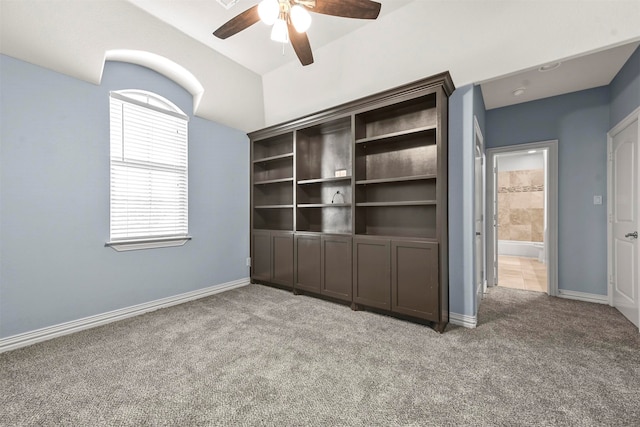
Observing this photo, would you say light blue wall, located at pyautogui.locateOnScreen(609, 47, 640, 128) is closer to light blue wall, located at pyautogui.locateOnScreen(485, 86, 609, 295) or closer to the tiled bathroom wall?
light blue wall, located at pyautogui.locateOnScreen(485, 86, 609, 295)

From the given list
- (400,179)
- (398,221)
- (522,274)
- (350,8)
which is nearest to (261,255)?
(398,221)

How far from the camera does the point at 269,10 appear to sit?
1.69m

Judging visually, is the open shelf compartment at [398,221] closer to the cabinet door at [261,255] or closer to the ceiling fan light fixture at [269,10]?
the cabinet door at [261,255]

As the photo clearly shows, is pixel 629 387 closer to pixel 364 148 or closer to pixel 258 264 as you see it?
pixel 364 148

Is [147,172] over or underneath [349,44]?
underneath

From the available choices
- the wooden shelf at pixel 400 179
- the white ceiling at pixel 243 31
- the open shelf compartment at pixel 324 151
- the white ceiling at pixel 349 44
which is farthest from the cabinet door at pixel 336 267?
the white ceiling at pixel 243 31

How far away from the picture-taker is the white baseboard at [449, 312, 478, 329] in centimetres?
263

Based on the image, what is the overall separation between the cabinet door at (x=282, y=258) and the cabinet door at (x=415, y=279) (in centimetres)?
153

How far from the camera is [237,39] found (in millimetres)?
3109

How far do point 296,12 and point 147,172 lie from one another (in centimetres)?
247

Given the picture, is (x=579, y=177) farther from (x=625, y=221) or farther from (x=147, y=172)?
(x=147, y=172)

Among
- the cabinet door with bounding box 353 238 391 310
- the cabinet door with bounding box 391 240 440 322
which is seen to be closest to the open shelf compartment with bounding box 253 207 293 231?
the cabinet door with bounding box 353 238 391 310

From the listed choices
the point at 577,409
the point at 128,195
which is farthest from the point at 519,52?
the point at 128,195

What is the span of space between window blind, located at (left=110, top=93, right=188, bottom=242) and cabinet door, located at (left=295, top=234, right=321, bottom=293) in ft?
4.98
